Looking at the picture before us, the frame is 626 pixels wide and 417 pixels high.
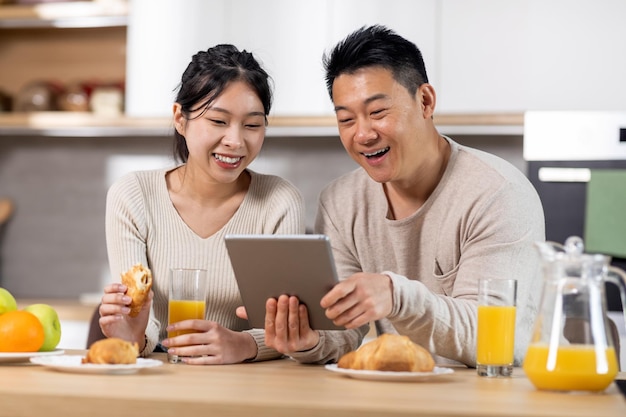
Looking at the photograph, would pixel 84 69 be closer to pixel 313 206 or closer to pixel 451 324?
pixel 313 206

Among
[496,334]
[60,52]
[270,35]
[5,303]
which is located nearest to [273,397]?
[496,334]

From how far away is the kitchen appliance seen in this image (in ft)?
10.5

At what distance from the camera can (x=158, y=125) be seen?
3.64 m

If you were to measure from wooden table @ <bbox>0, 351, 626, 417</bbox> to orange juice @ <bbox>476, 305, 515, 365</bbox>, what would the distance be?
7cm

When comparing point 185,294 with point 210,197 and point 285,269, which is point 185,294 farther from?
point 210,197

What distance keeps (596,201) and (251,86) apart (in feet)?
5.40

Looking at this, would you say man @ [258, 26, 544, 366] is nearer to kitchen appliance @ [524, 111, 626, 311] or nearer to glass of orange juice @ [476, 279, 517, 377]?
glass of orange juice @ [476, 279, 517, 377]

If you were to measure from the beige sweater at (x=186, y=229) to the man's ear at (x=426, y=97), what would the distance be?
1.21 ft

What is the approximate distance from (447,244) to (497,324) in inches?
22.8

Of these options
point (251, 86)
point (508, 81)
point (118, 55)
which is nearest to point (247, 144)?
point (251, 86)

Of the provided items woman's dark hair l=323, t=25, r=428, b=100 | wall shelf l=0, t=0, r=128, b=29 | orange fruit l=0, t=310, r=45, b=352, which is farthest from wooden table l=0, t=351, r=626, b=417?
wall shelf l=0, t=0, r=128, b=29

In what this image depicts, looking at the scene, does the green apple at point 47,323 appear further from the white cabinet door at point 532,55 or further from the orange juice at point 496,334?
the white cabinet door at point 532,55

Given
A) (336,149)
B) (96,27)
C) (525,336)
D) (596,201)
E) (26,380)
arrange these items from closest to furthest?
1. (26,380)
2. (525,336)
3. (596,201)
4. (336,149)
5. (96,27)

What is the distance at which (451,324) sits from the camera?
1657 mm
